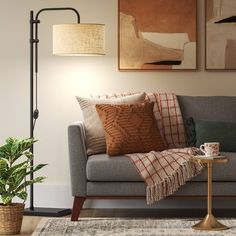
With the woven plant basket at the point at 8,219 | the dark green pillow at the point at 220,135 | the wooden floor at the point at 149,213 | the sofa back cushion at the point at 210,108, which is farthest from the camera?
the sofa back cushion at the point at 210,108

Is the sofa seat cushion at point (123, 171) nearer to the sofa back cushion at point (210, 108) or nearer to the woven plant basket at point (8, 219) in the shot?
the woven plant basket at point (8, 219)

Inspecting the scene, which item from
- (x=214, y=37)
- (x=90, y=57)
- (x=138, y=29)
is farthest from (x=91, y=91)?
(x=214, y=37)

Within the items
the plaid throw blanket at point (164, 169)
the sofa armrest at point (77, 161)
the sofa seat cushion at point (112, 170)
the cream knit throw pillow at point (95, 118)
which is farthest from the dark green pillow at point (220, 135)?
the sofa armrest at point (77, 161)

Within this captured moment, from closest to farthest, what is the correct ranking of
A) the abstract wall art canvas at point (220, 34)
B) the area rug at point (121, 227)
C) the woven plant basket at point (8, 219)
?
1. the area rug at point (121, 227)
2. the woven plant basket at point (8, 219)
3. the abstract wall art canvas at point (220, 34)

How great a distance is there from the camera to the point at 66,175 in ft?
18.6

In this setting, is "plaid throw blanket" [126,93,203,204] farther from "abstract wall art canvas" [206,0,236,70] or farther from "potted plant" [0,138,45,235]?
"abstract wall art canvas" [206,0,236,70]

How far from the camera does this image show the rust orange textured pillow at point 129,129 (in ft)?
15.9

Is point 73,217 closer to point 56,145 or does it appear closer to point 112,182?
point 112,182

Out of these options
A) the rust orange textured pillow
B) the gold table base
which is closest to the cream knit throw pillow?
the rust orange textured pillow

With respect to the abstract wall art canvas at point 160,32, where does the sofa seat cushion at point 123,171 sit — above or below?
below

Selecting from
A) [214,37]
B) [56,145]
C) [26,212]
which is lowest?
[26,212]

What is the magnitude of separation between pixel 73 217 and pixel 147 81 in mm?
1416

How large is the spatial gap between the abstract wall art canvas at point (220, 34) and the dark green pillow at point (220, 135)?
71 centimetres

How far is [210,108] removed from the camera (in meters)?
5.35
